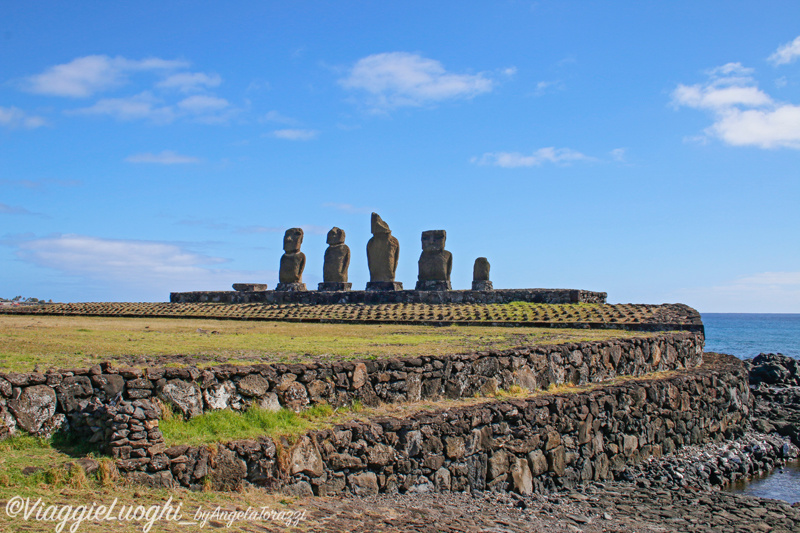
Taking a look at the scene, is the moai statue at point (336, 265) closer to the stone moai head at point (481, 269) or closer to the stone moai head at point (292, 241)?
the stone moai head at point (292, 241)

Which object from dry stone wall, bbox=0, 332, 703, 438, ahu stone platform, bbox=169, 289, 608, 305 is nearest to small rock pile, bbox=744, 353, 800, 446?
ahu stone platform, bbox=169, 289, 608, 305

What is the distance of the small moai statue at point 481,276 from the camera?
30.7 metres

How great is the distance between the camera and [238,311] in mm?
28891

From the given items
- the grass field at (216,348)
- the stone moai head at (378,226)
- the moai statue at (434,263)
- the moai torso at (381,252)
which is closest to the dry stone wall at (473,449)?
the grass field at (216,348)

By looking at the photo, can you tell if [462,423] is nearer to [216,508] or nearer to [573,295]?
[216,508]

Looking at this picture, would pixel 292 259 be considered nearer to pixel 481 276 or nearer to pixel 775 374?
pixel 481 276

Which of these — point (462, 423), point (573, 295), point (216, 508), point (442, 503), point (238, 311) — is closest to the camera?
point (216, 508)

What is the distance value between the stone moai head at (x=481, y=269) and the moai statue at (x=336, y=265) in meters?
6.72

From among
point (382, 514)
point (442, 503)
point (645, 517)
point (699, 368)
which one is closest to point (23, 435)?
point (382, 514)

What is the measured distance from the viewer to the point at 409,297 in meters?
29.6

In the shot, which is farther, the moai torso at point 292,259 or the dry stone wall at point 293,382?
the moai torso at point 292,259

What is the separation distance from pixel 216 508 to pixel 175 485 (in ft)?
1.80

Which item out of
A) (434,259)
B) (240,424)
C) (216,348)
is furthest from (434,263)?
(240,424)

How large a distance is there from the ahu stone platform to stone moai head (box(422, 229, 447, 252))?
9.03 feet
